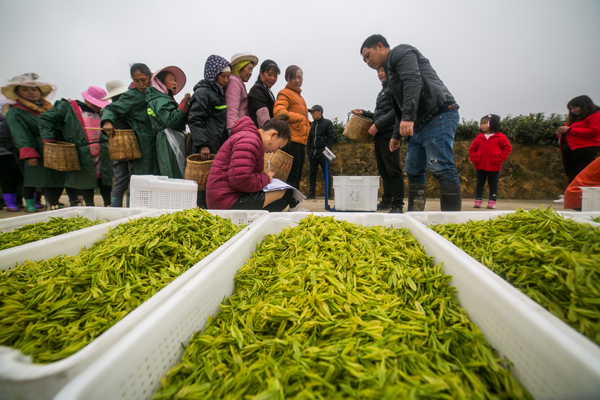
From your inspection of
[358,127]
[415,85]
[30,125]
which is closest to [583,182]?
[415,85]

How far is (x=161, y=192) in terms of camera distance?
8.21 ft

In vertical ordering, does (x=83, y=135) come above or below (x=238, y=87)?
below

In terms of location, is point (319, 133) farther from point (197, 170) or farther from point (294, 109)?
point (197, 170)

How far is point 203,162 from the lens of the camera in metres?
2.90

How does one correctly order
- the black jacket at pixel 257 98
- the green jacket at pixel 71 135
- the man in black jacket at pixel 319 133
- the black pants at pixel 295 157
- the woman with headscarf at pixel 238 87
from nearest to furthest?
1. the woman with headscarf at pixel 238 87
2. the green jacket at pixel 71 135
3. the black jacket at pixel 257 98
4. the black pants at pixel 295 157
5. the man in black jacket at pixel 319 133

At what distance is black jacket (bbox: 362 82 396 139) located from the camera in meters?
3.64

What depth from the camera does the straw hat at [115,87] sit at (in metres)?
3.64

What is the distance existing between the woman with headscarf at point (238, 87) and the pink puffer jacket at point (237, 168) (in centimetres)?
100

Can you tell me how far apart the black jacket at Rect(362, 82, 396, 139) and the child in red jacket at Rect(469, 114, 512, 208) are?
8.61ft

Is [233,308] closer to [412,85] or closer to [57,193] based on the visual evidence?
[412,85]

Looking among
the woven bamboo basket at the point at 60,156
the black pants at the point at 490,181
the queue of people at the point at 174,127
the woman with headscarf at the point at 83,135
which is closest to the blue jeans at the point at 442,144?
the queue of people at the point at 174,127

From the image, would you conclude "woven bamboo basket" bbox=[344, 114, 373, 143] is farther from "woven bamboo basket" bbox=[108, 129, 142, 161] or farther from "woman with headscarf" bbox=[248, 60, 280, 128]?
"woven bamboo basket" bbox=[108, 129, 142, 161]

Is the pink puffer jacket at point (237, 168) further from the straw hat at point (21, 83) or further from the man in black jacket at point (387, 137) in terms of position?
the straw hat at point (21, 83)

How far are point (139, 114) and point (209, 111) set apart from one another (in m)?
1.04
